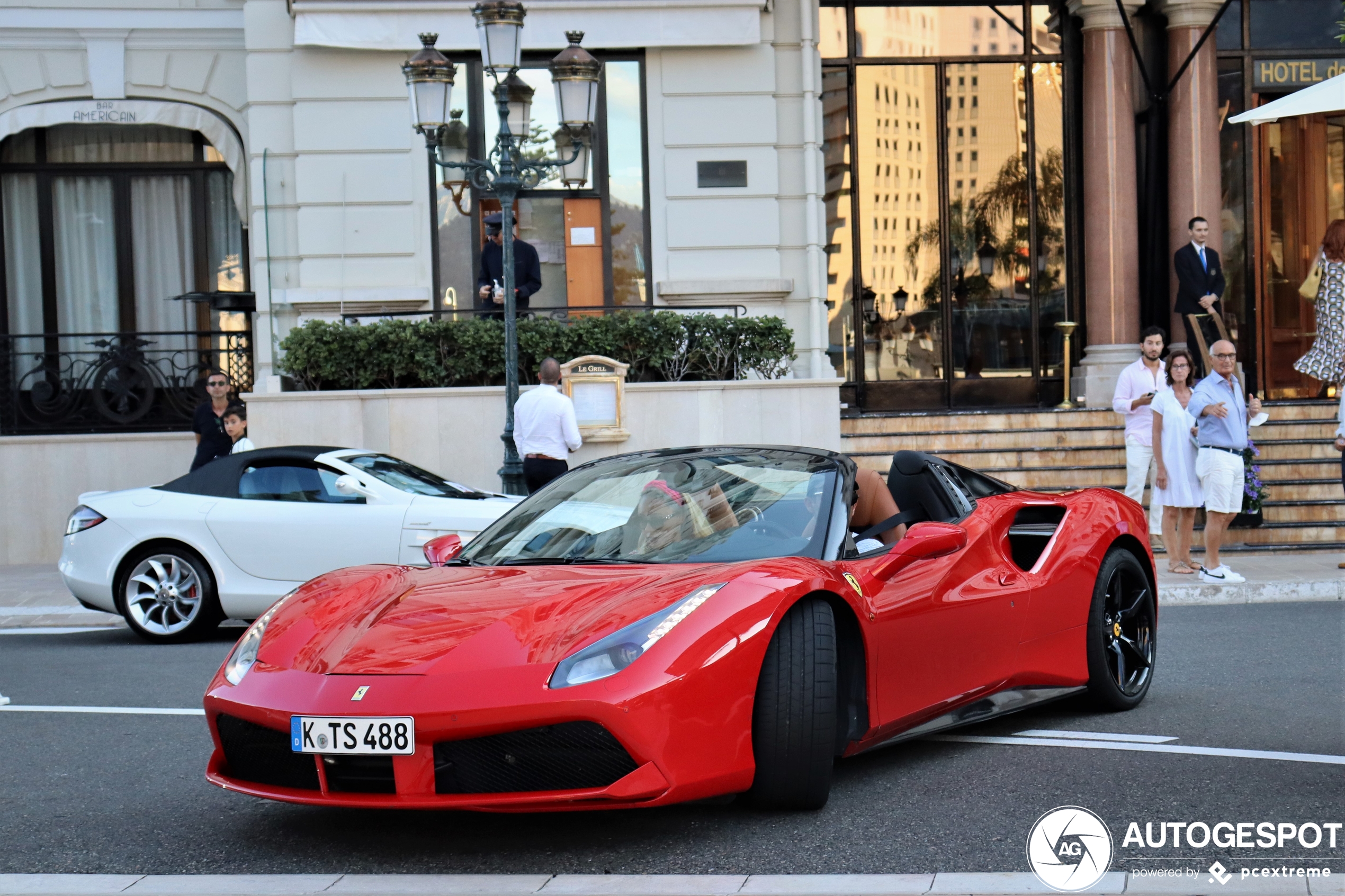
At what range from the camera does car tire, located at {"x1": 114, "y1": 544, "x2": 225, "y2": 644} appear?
405 inches

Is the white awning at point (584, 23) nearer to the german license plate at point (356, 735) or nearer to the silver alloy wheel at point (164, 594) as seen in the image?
the silver alloy wheel at point (164, 594)

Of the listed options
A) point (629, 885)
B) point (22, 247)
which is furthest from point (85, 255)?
point (629, 885)

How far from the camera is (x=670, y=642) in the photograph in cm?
434

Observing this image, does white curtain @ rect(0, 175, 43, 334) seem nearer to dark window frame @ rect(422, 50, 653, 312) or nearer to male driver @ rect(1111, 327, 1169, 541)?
dark window frame @ rect(422, 50, 653, 312)

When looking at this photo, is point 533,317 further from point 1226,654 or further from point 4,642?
point 1226,654

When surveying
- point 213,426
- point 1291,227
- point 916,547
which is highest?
point 1291,227

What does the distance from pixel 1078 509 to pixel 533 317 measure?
923 centimetres

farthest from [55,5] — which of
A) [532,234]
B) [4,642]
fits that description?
[4,642]

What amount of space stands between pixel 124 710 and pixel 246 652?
9.15 ft

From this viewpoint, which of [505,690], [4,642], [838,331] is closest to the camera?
[505,690]

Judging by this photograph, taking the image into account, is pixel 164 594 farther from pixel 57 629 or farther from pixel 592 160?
pixel 592 160

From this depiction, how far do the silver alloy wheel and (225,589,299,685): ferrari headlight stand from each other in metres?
5.50

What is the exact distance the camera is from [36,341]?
59.8ft

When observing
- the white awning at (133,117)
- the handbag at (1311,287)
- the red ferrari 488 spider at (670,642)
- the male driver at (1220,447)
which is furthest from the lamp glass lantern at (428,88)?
the handbag at (1311,287)
